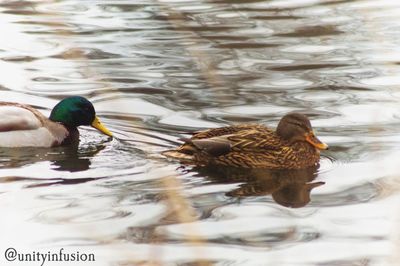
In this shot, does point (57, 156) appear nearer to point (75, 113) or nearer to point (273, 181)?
point (75, 113)

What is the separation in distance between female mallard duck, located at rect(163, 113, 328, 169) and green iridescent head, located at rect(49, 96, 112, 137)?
1.32 meters

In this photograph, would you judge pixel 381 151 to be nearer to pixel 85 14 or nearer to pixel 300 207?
pixel 300 207

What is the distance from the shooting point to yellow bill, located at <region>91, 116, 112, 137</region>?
10.1 meters

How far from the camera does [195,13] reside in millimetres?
15148

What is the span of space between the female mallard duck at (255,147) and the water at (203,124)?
0.54 feet

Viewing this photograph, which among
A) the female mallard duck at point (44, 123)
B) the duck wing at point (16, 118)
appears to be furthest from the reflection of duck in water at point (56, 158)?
the duck wing at point (16, 118)

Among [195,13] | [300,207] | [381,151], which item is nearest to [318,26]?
[195,13]

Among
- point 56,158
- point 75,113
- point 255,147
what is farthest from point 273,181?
point 75,113

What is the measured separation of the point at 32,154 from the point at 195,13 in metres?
5.86

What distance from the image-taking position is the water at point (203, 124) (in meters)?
6.93

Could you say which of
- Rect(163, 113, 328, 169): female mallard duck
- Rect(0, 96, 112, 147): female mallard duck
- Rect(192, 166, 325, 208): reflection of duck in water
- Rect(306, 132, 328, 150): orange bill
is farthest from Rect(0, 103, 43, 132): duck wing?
Rect(306, 132, 328, 150): orange bill

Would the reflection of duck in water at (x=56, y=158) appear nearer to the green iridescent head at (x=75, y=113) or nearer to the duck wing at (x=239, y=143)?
the green iridescent head at (x=75, y=113)

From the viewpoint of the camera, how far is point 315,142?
362 inches

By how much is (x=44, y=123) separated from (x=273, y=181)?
238 centimetres
